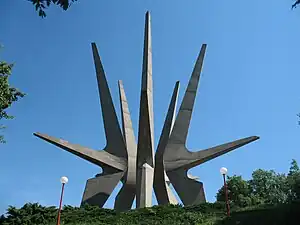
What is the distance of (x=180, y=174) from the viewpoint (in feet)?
74.0

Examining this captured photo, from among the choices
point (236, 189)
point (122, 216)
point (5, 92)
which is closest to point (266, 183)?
point (236, 189)

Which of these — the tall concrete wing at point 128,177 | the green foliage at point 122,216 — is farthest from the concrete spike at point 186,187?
the green foliage at point 122,216

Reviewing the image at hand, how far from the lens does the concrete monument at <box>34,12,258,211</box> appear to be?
21.3 m

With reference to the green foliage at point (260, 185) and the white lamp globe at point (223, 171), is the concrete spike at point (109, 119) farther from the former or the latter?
the green foliage at point (260, 185)

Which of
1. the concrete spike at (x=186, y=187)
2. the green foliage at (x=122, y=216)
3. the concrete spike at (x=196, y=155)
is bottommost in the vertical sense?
the green foliage at (x=122, y=216)

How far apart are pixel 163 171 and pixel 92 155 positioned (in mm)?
4210

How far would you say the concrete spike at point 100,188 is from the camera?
2203cm

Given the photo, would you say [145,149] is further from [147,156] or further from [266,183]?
[266,183]

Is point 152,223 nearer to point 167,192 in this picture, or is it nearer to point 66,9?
point 167,192

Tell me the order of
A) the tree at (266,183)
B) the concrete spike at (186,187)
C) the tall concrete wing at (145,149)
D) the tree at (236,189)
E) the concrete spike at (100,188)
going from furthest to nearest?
the tree at (266,183) → the tree at (236,189) → the concrete spike at (100,188) → the concrete spike at (186,187) → the tall concrete wing at (145,149)

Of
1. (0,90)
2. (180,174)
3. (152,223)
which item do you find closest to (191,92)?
(180,174)

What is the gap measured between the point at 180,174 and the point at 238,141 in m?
3.80

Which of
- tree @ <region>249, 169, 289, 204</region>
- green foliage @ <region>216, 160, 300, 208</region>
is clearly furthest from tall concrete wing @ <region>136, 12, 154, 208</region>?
tree @ <region>249, 169, 289, 204</region>

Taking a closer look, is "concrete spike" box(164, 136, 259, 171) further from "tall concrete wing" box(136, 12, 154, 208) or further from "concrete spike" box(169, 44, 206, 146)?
"tall concrete wing" box(136, 12, 154, 208)
